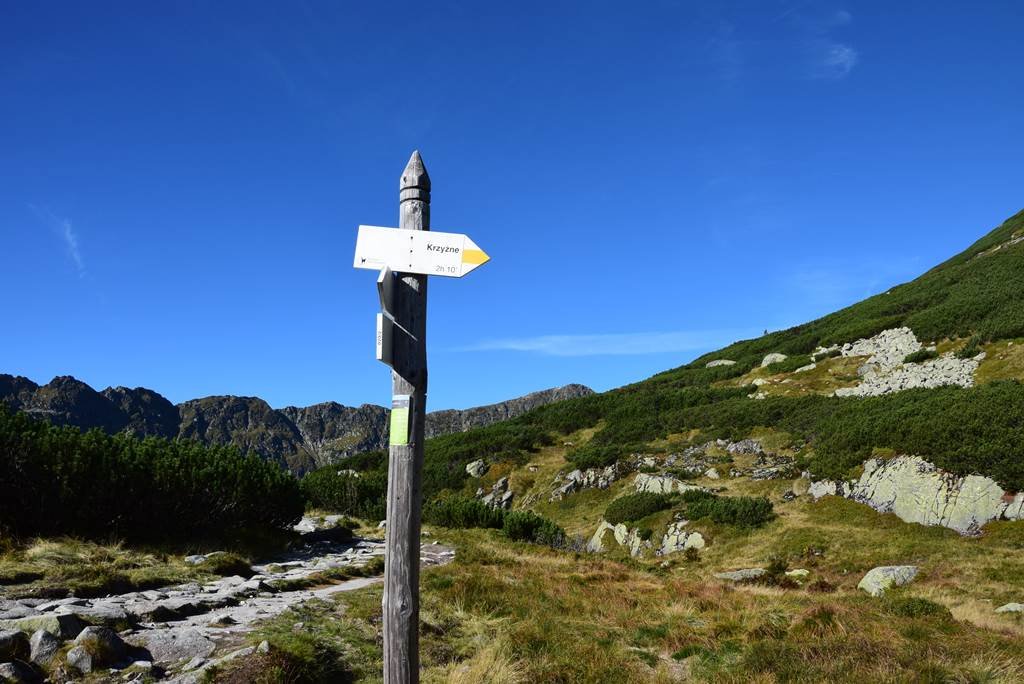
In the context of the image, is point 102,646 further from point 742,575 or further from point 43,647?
point 742,575

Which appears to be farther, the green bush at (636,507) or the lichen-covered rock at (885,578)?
the green bush at (636,507)

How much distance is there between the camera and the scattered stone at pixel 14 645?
5.46m

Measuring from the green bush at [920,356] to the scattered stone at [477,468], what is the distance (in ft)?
85.5

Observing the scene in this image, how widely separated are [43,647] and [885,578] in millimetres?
17323

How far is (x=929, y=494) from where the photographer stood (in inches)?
832

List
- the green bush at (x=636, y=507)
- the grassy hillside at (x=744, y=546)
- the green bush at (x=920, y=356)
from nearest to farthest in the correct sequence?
the grassy hillside at (x=744, y=546) → the green bush at (x=636, y=507) → the green bush at (x=920, y=356)

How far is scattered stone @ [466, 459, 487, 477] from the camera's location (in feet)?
129

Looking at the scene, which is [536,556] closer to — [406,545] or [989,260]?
[406,545]

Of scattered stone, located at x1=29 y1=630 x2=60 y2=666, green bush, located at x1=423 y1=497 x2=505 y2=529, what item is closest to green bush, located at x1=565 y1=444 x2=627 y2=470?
green bush, located at x1=423 y1=497 x2=505 y2=529

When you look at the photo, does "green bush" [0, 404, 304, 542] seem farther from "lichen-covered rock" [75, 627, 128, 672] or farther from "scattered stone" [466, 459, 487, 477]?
"scattered stone" [466, 459, 487, 477]

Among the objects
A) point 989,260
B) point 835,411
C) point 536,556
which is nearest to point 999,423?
point 835,411

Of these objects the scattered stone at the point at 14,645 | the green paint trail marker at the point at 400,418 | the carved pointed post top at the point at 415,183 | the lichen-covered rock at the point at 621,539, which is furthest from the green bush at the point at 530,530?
the carved pointed post top at the point at 415,183

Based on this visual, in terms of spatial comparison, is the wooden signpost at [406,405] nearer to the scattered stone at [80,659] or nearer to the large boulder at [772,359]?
the scattered stone at [80,659]

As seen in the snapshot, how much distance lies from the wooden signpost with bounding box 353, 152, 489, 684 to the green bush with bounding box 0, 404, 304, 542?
10.3 m
